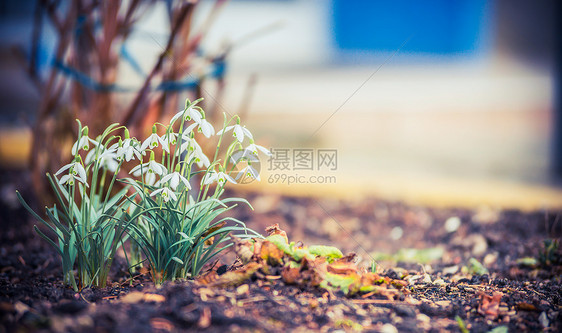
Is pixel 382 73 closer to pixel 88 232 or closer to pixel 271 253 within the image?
pixel 271 253

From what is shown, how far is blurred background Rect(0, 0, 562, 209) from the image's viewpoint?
4414 millimetres

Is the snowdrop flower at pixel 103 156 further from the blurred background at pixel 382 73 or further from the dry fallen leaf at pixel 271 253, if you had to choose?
the blurred background at pixel 382 73

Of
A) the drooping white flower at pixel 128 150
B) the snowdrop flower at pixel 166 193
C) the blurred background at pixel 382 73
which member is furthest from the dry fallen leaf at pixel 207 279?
the blurred background at pixel 382 73

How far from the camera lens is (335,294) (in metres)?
1.22

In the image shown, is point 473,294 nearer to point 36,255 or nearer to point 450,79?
point 36,255

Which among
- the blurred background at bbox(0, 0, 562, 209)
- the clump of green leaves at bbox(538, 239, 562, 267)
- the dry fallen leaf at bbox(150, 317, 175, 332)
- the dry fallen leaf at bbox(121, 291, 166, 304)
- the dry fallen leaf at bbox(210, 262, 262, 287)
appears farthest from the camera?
the blurred background at bbox(0, 0, 562, 209)

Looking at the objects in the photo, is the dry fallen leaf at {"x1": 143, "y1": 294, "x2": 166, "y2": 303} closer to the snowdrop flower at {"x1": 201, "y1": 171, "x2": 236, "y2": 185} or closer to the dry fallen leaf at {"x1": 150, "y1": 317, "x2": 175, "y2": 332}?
the dry fallen leaf at {"x1": 150, "y1": 317, "x2": 175, "y2": 332}

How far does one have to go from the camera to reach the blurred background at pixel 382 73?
4.41 metres

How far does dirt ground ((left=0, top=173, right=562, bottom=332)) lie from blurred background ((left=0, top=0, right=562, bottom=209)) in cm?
219

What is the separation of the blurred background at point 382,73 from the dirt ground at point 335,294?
219 centimetres

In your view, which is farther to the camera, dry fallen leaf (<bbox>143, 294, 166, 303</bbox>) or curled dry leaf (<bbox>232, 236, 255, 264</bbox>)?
curled dry leaf (<bbox>232, 236, 255, 264</bbox>)

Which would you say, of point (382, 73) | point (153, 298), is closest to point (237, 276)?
→ point (153, 298)

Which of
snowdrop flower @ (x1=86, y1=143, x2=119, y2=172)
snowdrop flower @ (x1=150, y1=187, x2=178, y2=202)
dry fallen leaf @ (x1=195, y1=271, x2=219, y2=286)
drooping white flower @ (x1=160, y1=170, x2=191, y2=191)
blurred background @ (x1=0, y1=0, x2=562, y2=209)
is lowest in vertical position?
dry fallen leaf @ (x1=195, y1=271, x2=219, y2=286)

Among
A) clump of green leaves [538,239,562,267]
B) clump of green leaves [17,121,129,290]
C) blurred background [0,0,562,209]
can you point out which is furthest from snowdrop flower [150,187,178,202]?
blurred background [0,0,562,209]
